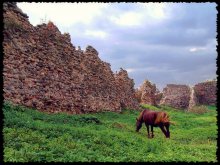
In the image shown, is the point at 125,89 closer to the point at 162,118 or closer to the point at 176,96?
the point at 162,118

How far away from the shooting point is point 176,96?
4459 cm

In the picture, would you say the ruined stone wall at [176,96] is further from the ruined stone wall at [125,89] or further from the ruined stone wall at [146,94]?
the ruined stone wall at [125,89]

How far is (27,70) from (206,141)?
9.37 meters

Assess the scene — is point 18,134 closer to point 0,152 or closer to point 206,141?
point 0,152

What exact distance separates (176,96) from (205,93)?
3883 millimetres

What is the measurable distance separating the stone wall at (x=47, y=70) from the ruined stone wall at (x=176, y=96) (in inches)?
788

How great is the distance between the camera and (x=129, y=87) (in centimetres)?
3170

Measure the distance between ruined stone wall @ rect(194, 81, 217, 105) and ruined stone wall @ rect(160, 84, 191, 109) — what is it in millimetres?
1297

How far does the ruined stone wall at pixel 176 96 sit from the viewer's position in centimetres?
4425

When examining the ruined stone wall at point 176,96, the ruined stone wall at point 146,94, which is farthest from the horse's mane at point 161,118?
the ruined stone wall at point 176,96

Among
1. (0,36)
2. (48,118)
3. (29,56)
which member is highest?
(29,56)

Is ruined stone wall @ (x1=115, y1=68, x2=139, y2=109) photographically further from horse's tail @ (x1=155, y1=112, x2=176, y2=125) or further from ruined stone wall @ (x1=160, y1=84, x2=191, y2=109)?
ruined stone wall @ (x1=160, y1=84, x2=191, y2=109)

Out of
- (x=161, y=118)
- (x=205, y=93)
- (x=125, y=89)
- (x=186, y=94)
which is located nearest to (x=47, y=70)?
(x=161, y=118)

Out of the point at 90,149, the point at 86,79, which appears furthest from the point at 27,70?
the point at 90,149
